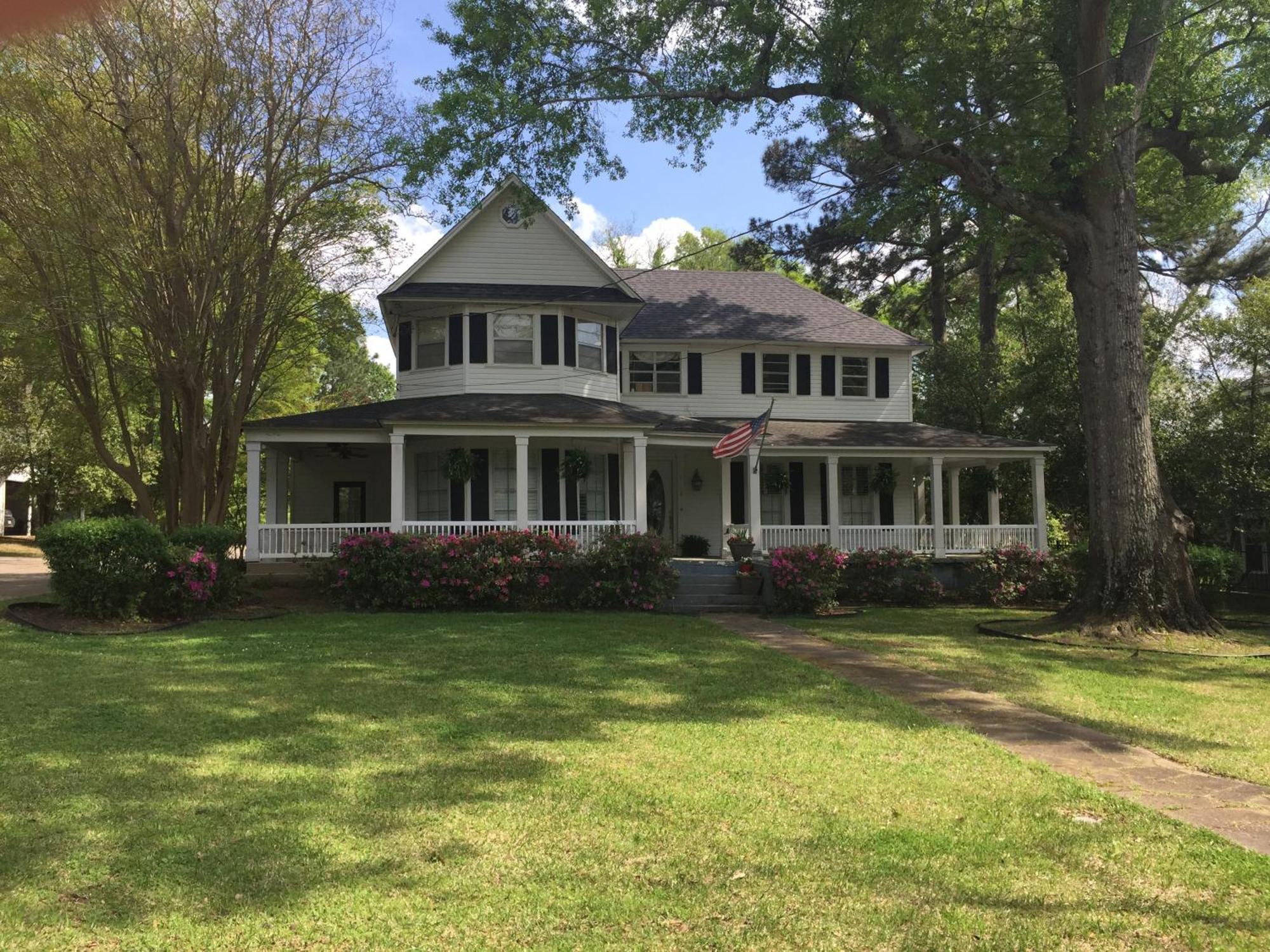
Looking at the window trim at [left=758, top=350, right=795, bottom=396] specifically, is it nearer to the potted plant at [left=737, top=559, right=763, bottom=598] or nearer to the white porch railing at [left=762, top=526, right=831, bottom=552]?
the white porch railing at [left=762, top=526, right=831, bottom=552]

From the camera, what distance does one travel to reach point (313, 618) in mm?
13945

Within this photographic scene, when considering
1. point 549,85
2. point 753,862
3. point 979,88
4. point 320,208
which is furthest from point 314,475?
point 753,862

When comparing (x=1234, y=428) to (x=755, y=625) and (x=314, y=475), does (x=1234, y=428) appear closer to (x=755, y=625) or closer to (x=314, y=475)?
(x=755, y=625)

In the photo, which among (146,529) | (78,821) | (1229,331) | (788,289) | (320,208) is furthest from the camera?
(788,289)

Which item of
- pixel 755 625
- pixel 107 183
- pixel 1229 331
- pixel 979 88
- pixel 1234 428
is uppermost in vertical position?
pixel 979 88

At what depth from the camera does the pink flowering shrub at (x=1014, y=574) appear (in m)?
19.0

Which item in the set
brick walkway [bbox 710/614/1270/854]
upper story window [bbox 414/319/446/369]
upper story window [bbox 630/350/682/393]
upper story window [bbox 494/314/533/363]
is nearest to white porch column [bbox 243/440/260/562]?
upper story window [bbox 414/319/446/369]

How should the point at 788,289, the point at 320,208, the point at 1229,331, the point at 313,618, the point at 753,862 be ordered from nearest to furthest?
the point at 753,862 → the point at 313,618 → the point at 320,208 → the point at 1229,331 → the point at 788,289

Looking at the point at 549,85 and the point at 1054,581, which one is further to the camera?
the point at 1054,581

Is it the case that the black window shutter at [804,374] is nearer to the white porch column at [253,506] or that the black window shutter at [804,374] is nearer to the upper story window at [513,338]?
the upper story window at [513,338]

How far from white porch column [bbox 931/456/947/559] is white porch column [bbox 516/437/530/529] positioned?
9485 millimetres

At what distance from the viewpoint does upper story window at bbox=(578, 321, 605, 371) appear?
64.7ft

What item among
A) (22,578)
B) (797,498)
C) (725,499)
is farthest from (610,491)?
(22,578)

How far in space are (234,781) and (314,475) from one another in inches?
690
